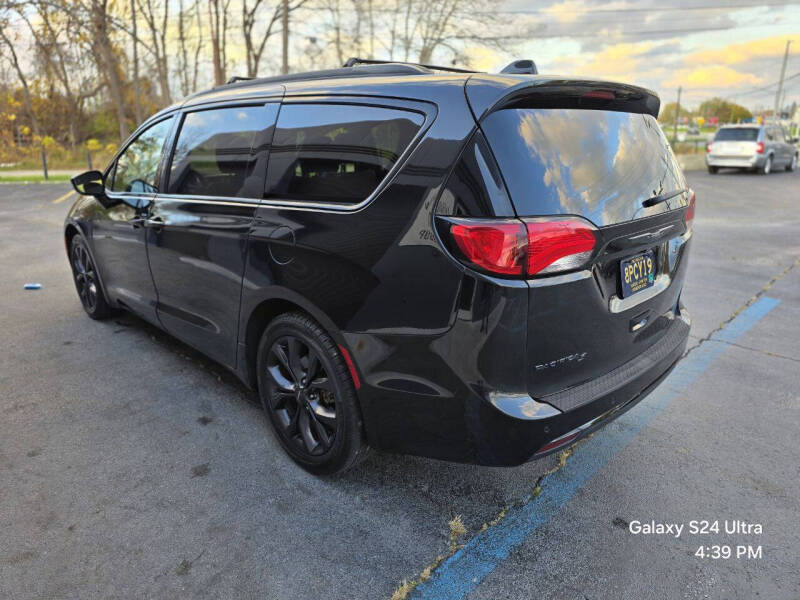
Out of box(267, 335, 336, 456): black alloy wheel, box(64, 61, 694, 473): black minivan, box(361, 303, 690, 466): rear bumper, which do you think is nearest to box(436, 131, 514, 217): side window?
box(64, 61, 694, 473): black minivan

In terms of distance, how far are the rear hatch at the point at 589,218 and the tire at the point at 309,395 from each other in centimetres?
84

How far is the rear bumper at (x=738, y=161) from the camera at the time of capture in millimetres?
20406

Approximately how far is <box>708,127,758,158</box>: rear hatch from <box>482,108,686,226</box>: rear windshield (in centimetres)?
2165

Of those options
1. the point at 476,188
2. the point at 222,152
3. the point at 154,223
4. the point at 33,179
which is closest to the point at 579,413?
the point at 476,188

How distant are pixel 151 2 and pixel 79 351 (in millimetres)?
30123

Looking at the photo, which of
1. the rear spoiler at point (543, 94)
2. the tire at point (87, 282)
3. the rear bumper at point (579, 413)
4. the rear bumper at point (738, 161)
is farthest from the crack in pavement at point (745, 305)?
the rear bumper at point (738, 161)

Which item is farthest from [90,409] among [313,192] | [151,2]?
[151,2]

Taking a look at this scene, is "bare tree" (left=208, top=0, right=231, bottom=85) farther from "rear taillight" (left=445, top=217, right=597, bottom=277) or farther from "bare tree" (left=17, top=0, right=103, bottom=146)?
"rear taillight" (left=445, top=217, right=597, bottom=277)

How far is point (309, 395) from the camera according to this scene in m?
2.61

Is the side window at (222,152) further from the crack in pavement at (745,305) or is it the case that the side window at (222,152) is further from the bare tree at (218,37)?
the bare tree at (218,37)

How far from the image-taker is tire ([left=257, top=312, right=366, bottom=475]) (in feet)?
7.83

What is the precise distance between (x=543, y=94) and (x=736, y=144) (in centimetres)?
2261

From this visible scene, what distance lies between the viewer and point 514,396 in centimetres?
196

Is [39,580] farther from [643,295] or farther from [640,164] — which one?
[640,164]
